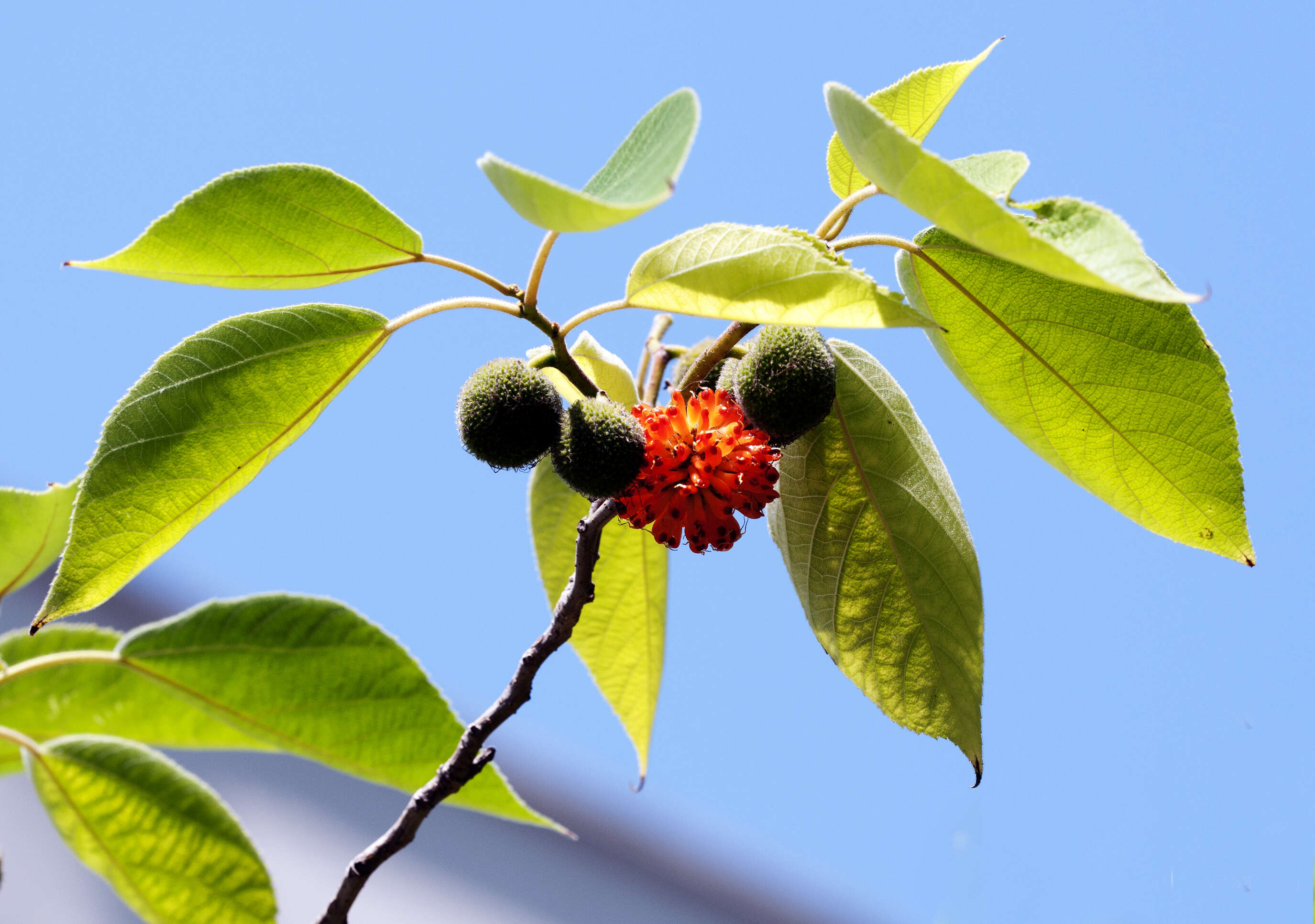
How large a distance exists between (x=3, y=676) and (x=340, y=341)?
1.53ft

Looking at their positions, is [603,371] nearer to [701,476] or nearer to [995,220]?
[701,476]

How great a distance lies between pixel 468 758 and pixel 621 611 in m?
0.40

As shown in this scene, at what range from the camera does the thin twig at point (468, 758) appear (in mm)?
747

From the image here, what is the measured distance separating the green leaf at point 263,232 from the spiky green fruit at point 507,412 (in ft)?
0.46

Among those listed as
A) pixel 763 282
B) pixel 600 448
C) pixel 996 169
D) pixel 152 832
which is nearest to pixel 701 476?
pixel 600 448

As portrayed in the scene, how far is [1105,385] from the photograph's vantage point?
2.63 feet

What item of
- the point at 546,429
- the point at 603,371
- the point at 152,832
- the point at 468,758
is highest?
the point at 603,371

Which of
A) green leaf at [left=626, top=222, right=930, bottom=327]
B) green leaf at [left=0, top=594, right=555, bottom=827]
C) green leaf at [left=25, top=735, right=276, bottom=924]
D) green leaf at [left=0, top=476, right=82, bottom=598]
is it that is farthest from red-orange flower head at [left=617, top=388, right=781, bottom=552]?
green leaf at [left=0, top=476, right=82, bottom=598]

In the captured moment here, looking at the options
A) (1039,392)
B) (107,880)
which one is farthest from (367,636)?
(1039,392)

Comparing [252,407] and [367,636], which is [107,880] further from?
[252,407]

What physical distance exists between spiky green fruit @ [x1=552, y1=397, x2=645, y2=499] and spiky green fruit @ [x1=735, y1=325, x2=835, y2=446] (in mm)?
102

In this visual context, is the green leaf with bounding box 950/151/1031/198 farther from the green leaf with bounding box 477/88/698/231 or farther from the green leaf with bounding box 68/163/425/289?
the green leaf with bounding box 68/163/425/289

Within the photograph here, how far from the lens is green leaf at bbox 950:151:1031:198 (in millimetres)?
688

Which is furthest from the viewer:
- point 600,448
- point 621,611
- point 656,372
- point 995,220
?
point 621,611
